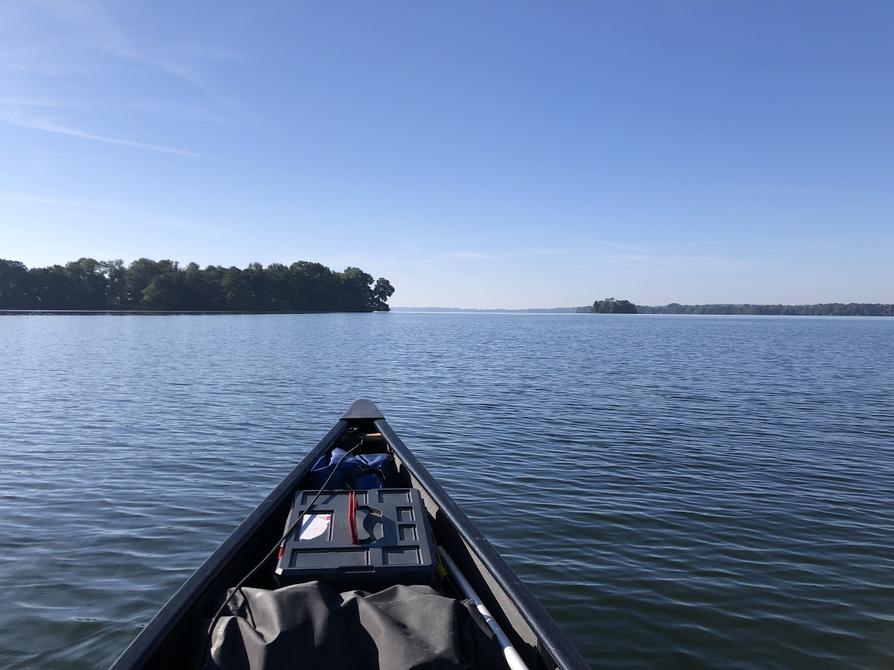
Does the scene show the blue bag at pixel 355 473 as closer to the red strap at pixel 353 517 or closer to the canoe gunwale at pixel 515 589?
the canoe gunwale at pixel 515 589

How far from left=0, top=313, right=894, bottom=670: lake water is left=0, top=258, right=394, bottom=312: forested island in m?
112

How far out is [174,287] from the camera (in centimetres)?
12425

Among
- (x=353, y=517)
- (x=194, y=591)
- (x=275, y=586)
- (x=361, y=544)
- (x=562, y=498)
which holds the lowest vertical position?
(x=562, y=498)

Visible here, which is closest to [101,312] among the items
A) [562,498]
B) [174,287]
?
[174,287]

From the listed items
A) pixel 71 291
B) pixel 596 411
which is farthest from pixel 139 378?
pixel 71 291

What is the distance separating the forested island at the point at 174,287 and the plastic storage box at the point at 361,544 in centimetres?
13085

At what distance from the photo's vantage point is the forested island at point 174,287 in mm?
113062

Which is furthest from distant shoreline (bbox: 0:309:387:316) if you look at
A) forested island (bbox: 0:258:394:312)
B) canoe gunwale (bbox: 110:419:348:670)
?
canoe gunwale (bbox: 110:419:348:670)

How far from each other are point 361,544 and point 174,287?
440 ft

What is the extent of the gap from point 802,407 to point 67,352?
34.0 m

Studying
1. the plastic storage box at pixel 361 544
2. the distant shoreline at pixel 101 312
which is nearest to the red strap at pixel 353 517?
the plastic storage box at pixel 361 544

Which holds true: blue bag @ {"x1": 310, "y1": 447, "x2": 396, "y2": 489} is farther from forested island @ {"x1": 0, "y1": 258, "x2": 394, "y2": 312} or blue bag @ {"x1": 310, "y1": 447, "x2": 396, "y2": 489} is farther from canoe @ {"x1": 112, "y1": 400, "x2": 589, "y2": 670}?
forested island @ {"x1": 0, "y1": 258, "x2": 394, "y2": 312}

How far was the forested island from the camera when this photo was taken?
113 m

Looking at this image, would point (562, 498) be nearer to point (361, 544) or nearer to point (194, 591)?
point (361, 544)
